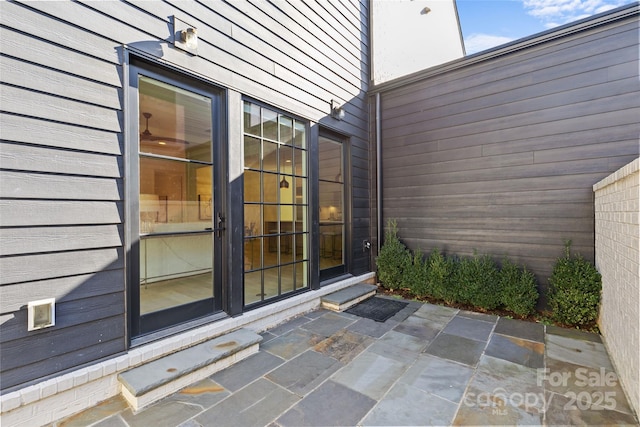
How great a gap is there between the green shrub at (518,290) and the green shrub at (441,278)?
0.53 m

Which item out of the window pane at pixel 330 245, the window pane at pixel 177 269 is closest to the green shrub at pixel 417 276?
the window pane at pixel 330 245

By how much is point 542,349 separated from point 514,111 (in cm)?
262

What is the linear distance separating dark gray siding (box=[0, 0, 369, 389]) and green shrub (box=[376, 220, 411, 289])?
314 cm

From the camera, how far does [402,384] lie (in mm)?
1969

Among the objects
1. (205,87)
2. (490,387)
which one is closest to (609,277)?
(490,387)

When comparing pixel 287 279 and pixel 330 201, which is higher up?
pixel 330 201

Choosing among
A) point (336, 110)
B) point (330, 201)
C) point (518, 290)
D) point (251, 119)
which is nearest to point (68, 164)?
point (251, 119)

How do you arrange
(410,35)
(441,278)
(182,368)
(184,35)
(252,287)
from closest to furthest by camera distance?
(182,368) < (184,35) < (252,287) < (441,278) < (410,35)

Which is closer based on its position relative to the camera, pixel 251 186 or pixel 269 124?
pixel 251 186

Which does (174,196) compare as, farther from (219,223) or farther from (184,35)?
(184,35)

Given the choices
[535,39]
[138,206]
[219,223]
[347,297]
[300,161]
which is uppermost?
[535,39]

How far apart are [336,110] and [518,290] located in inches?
120

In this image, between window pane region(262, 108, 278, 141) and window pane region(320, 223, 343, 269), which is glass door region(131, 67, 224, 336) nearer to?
window pane region(262, 108, 278, 141)

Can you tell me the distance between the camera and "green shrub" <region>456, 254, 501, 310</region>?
3406mm
